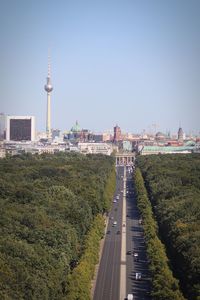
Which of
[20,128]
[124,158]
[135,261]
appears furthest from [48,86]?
[135,261]

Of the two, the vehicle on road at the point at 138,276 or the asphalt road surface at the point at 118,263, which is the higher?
the vehicle on road at the point at 138,276

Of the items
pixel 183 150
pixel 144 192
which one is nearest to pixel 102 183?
pixel 144 192

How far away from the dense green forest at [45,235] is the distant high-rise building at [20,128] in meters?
92.2

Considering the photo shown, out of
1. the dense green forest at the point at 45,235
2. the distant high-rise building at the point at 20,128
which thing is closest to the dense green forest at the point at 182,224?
the dense green forest at the point at 45,235

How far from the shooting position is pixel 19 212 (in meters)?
33.1

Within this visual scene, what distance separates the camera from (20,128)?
477 ft

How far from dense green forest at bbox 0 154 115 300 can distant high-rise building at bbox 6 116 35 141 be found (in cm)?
9225

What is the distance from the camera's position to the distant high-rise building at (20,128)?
463ft

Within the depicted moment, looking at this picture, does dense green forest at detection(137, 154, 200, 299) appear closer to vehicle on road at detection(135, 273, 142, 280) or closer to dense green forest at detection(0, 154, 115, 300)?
vehicle on road at detection(135, 273, 142, 280)

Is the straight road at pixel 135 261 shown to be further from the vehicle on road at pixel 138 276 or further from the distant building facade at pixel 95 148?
the distant building facade at pixel 95 148

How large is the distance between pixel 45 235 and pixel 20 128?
11940 centimetres

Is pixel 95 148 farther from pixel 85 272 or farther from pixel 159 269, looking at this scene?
pixel 85 272

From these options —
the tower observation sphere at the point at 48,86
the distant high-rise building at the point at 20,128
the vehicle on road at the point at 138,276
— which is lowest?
the vehicle on road at the point at 138,276

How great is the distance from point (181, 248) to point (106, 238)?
38.7ft
